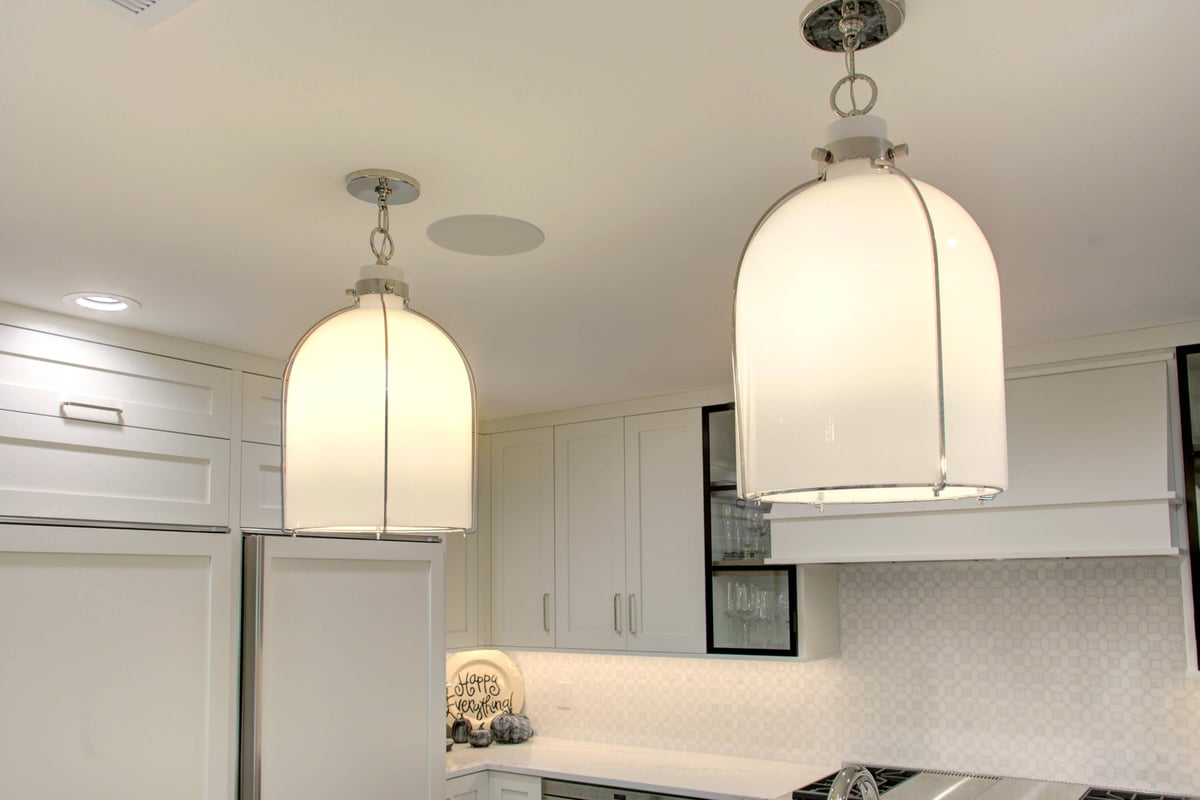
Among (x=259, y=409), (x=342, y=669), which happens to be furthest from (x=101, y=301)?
(x=342, y=669)

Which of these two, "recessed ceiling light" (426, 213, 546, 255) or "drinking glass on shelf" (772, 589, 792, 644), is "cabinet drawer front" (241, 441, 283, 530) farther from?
"drinking glass on shelf" (772, 589, 792, 644)

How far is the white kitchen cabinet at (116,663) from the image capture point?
8.12 ft

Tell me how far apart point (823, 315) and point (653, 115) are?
80 cm

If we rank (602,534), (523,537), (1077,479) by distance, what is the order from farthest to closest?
(523,537) < (602,534) < (1077,479)

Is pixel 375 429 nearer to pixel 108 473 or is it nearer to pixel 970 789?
pixel 108 473

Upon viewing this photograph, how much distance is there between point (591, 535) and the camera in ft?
13.6

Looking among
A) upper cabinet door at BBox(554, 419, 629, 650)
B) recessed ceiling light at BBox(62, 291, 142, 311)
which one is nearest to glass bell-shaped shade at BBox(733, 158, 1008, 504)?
recessed ceiling light at BBox(62, 291, 142, 311)

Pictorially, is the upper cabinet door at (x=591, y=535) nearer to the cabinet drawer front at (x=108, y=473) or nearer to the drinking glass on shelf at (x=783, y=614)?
the drinking glass on shelf at (x=783, y=614)

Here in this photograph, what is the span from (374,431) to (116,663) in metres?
1.69

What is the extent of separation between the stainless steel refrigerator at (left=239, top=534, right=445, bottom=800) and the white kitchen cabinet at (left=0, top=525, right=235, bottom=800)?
94mm

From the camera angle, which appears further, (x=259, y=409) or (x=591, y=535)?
(x=591, y=535)

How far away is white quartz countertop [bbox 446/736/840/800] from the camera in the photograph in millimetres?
3465

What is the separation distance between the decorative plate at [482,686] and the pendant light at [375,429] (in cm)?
319

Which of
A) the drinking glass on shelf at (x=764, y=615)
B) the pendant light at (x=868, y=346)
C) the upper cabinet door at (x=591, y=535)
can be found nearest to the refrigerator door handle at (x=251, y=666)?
the upper cabinet door at (x=591, y=535)
